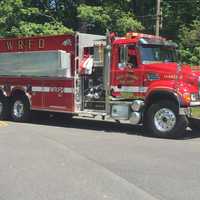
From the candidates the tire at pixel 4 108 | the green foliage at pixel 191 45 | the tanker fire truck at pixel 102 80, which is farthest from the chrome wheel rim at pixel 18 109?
the green foliage at pixel 191 45

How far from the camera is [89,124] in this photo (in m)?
19.7

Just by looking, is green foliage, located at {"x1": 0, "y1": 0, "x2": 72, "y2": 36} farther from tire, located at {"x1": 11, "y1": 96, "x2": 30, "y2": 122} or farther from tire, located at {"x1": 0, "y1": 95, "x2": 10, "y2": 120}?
tire, located at {"x1": 11, "y1": 96, "x2": 30, "y2": 122}

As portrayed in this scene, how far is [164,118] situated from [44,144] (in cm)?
371

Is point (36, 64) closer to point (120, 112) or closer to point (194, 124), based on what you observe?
point (120, 112)

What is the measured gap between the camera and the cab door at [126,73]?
16.4 meters

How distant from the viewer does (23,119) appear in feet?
65.8

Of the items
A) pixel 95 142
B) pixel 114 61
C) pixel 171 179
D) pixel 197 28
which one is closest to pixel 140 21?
pixel 197 28

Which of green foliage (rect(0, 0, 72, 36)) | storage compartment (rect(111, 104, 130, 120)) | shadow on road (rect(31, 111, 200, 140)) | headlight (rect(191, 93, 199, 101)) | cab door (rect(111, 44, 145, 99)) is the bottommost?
shadow on road (rect(31, 111, 200, 140))

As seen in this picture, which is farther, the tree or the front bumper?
the tree

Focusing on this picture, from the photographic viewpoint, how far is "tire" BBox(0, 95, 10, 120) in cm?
2059

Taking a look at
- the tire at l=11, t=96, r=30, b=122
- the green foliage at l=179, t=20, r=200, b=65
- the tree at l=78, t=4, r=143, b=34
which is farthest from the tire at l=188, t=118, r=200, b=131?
the tree at l=78, t=4, r=143, b=34

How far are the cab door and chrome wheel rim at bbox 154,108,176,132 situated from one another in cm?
88

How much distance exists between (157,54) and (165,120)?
7.11ft

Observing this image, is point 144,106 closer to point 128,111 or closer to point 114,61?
point 128,111
